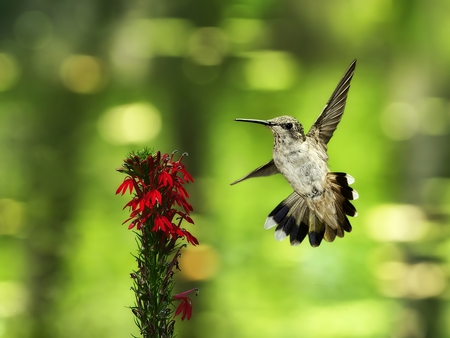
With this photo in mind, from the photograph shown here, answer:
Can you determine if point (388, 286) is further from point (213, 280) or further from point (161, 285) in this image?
point (161, 285)

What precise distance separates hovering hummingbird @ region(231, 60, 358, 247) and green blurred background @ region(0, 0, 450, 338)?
80cm

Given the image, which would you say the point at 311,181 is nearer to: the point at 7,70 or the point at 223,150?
the point at 223,150

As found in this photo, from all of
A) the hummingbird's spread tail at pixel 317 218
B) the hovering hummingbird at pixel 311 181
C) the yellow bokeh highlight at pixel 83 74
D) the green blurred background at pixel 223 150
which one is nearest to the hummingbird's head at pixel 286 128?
the hovering hummingbird at pixel 311 181

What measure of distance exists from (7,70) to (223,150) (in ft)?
2.78

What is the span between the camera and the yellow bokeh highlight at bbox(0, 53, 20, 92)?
2023 mm

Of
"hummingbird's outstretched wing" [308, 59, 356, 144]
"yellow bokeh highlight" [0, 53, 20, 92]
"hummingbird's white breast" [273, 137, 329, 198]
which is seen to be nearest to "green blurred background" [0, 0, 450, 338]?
"yellow bokeh highlight" [0, 53, 20, 92]

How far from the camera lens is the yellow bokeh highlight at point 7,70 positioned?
2.02 m

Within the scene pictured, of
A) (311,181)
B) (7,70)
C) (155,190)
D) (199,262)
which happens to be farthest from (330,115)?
(7,70)

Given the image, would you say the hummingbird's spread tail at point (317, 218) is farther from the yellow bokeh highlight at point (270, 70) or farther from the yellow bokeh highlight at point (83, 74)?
the yellow bokeh highlight at point (83, 74)

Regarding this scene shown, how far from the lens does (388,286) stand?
2.11m

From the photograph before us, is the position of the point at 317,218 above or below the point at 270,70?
below

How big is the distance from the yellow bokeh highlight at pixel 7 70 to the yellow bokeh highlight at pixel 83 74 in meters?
0.17

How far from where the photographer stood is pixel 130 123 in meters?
2.06

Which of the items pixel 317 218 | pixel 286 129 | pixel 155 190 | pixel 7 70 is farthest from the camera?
pixel 7 70
